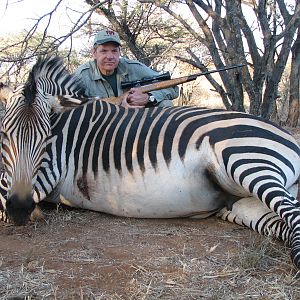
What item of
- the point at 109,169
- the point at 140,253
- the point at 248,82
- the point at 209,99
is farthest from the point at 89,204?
the point at 209,99

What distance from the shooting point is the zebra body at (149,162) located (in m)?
3.17

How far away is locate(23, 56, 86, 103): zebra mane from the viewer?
3.99 meters

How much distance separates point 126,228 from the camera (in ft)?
11.2

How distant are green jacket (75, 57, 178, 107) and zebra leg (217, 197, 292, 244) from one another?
1.97m

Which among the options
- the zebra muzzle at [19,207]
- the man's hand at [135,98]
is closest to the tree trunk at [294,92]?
the man's hand at [135,98]

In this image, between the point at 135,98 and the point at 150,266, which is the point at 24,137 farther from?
the point at 135,98

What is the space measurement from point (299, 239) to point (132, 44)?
6927mm

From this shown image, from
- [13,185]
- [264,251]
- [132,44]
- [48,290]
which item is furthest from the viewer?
[132,44]

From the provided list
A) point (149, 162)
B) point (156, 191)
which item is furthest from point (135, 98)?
point (156, 191)

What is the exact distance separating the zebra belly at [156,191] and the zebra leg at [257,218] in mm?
90

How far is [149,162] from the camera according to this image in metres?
3.48

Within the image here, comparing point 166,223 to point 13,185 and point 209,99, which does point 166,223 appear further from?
point 209,99

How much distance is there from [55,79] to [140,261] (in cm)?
203

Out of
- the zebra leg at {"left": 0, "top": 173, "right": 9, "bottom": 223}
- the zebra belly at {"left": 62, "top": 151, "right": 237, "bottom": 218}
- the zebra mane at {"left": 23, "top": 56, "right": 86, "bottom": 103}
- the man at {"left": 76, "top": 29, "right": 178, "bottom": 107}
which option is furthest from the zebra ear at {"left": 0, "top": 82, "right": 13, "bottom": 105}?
the man at {"left": 76, "top": 29, "right": 178, "bottom": 107}
